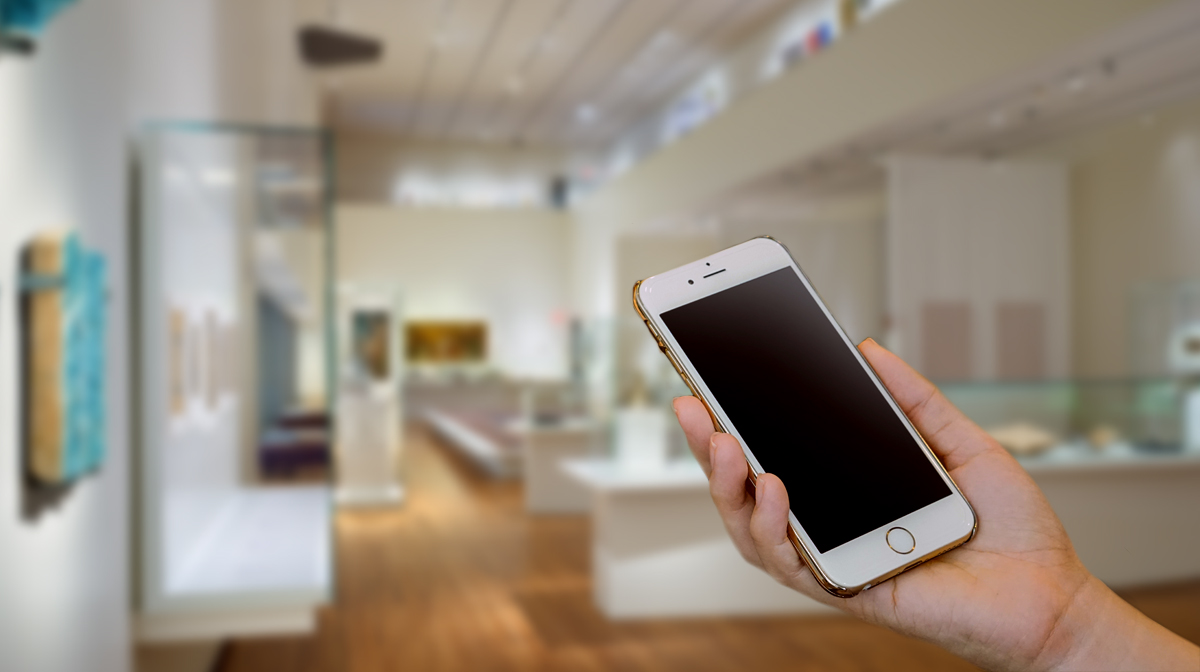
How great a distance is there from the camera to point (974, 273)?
5035mm

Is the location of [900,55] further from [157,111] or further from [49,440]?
[49,440]

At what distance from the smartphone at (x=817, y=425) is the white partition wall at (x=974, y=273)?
13.8 ft

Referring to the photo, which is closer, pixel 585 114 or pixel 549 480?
pixel 549 480

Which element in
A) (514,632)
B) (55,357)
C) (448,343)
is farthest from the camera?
(448,343)

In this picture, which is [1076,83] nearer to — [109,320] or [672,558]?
[672,558]

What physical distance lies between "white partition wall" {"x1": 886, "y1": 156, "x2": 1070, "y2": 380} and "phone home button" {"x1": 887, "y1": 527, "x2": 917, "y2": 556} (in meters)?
4.27

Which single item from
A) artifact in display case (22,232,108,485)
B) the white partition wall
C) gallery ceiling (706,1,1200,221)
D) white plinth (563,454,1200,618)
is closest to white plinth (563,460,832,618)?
white plinth (563,454,1200,618)

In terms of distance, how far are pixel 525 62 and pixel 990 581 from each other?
10.8 metres

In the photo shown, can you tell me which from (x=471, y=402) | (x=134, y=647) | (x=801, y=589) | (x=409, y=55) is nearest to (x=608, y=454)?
(x=134, y=647)

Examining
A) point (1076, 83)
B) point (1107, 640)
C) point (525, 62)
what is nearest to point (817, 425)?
point (1107, 640)

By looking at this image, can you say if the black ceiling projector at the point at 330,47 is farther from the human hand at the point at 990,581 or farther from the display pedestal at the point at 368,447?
the human hand at the point at 990,581

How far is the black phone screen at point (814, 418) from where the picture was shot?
822 mm

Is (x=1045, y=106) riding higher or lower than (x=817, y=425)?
higher

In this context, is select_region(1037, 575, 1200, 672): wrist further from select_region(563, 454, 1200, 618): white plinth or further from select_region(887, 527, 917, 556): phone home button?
select_region(563, 454, 1200, 618): white plinth
